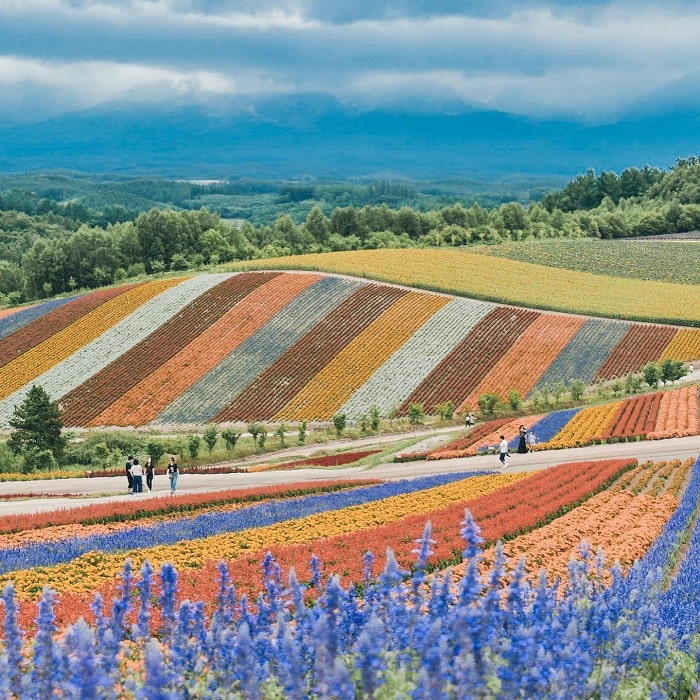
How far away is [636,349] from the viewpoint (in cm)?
6469

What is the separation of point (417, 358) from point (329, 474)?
26904 millimetres

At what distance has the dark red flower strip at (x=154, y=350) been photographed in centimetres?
5766

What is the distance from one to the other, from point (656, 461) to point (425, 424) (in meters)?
19.7

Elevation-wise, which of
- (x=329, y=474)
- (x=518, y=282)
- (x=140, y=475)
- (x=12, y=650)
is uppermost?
Result: (x=518, y=282)

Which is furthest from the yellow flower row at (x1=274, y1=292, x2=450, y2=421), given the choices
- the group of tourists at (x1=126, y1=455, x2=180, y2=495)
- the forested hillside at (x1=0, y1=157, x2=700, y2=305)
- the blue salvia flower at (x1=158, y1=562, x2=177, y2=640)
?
the blue salvia flower at (x1=158, y1=562, x2=177, y2=640)

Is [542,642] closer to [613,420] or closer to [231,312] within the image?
[613,420]

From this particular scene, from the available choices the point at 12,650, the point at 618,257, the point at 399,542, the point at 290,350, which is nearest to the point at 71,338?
the point at 290,350

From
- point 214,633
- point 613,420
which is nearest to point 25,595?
point 214,633

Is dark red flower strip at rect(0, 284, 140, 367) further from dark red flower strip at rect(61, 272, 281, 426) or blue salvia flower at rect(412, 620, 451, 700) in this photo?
blue salvia flower at rect(412, 620, 451, 700)

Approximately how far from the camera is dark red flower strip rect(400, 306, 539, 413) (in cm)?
5741

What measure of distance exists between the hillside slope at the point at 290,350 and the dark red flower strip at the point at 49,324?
0.18 meters

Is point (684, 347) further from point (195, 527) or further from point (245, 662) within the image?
point (245, 662)

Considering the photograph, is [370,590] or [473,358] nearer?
[370,590]

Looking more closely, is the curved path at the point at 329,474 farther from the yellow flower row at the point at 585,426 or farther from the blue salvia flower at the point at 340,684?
the blue salvia flower at the point at 340,684
